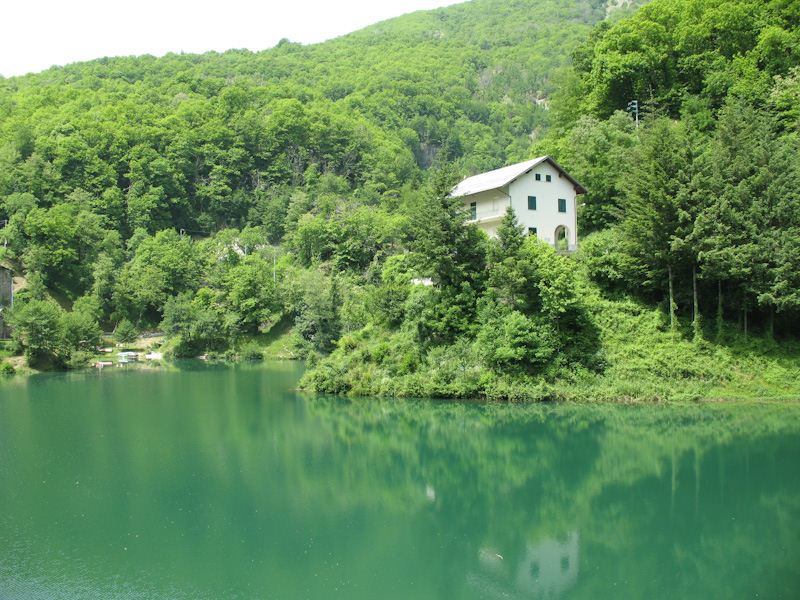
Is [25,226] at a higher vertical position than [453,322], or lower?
higher

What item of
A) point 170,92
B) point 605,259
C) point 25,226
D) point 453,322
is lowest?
point 453,322

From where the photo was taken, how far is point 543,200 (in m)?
44.0

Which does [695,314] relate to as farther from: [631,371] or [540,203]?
[540,203]

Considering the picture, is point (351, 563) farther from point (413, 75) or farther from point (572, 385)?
point (413, 75)

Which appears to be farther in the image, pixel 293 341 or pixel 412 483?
pixel 293 341

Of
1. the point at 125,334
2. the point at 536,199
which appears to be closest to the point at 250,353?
the point at 125,334

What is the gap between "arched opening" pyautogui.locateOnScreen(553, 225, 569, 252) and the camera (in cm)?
4311

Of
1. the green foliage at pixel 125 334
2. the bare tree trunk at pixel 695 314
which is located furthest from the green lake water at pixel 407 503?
the green foliage at pixel 125 334

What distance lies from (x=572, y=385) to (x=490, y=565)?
19608 mm

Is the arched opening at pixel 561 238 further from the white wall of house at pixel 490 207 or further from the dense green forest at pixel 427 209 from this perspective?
the white wall of house at pixel 490 207

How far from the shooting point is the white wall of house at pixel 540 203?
4362 centimetres

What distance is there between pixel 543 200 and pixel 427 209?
991cm

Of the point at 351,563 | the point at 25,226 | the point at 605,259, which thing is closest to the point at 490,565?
the point at 351,563

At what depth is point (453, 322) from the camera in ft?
122
